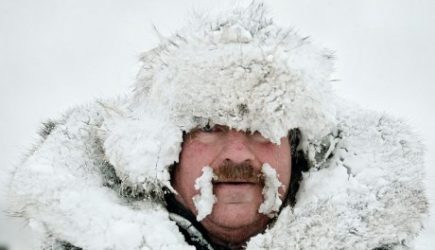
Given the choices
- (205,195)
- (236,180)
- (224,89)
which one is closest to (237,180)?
(236,180)

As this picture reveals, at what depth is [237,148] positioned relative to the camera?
1860mm

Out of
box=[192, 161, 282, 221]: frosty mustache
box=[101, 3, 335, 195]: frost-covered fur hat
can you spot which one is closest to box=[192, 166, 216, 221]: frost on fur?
box=[192, 161, 282, 221]: frosty mustache

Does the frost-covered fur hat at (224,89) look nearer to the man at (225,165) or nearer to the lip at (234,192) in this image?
the man at (225,165)

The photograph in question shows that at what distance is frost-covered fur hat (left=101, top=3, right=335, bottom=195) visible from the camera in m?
1.79

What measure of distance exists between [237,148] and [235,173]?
7cm

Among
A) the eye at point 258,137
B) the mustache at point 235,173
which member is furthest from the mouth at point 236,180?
the eye at point 258,137

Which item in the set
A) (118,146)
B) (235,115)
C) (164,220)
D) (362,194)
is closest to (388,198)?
(362,194)

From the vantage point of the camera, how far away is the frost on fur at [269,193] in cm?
188

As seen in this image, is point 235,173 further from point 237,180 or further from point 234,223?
point 234,223

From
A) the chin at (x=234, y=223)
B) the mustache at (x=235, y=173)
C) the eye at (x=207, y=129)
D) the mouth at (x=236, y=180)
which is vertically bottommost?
the chin at (x=234, y=223)

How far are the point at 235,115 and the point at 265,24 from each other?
317 mm

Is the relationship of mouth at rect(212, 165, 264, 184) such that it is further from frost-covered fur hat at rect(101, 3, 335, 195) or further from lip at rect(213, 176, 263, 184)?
frost-covered fur hat at rect(101, 3, 335, 195)

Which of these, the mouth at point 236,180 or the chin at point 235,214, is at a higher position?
the mouth at point 236,180

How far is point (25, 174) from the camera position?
1824mm
